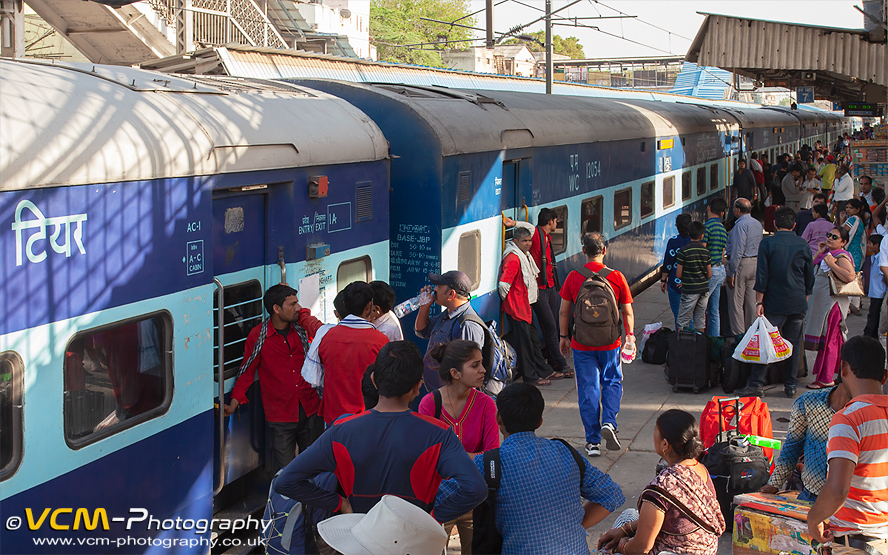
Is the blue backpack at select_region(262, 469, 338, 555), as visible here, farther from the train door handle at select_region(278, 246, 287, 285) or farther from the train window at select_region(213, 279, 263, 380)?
the train door handle at select_region(278, 246, 287, 285)

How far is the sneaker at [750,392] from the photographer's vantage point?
9336mm

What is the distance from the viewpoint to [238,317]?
5809 millimetres

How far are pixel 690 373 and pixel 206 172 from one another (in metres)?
5.95

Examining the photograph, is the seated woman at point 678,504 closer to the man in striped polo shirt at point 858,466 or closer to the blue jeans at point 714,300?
the man in striped polo shirt at point 858,466

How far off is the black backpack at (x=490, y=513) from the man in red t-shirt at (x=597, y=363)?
3.33 m

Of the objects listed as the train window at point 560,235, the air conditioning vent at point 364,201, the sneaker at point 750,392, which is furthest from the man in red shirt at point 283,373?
the train window at point 560,235

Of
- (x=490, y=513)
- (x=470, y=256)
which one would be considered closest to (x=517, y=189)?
(x=470, y=256)

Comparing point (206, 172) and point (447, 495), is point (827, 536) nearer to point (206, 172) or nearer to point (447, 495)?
point (447, 495)

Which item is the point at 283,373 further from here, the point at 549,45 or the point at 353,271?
the point at 549,45

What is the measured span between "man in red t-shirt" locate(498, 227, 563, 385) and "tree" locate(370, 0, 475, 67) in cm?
6702

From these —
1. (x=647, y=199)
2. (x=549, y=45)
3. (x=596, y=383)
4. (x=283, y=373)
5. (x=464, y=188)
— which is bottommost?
(x=596, y=383)

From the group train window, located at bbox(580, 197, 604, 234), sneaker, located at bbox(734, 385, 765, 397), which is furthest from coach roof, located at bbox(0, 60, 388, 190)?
train window, located at bbox(580, 197, 604, 234)

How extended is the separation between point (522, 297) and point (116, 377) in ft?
16.8

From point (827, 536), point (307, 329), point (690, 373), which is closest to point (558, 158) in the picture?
point (690, 373)
